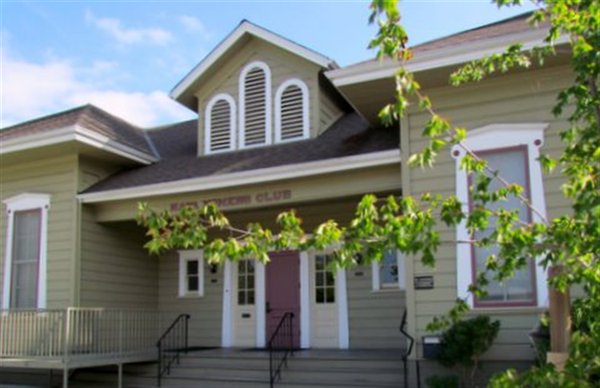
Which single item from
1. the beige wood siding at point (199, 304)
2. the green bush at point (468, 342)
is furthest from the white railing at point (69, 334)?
the green bush at point (468, 342)

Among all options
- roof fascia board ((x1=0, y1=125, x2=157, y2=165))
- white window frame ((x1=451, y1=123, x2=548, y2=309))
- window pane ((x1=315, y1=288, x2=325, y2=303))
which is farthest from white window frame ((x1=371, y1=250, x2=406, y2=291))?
roof fascia board ((x1=0, y1=125, x2=157, y2=165))

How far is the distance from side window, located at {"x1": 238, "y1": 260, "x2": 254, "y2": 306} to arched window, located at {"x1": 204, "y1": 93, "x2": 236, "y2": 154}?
254cm

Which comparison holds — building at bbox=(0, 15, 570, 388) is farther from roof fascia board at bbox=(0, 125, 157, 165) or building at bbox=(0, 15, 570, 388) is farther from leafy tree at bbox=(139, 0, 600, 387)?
leafy tree at bbox=(139, 0, 600, 387)

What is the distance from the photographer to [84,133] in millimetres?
12383

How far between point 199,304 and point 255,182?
4096 mm

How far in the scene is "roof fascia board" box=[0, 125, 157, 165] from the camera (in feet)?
40.2

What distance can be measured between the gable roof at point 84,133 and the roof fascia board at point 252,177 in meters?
1.13

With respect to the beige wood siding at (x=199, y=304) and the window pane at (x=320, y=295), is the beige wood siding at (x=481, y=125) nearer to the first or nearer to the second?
the window pane at (x=320, y=295)

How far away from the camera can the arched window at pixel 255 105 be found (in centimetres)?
1356

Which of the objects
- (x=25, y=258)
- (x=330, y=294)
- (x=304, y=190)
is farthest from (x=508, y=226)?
(x=25, y=258)

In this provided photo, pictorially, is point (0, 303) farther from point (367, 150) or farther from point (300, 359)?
point (367, 150)

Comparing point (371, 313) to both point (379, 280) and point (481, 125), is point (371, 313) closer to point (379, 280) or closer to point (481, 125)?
point (379, 280)

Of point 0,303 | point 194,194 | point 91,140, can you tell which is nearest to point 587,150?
point 194,194

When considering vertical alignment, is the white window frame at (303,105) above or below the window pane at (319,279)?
above
